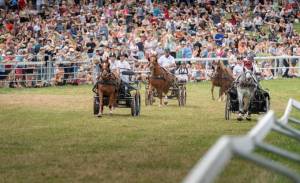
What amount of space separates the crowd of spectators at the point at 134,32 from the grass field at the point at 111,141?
24.5ft

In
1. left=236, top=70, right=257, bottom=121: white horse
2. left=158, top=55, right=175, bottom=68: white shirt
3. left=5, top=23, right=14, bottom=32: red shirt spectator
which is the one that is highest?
left=5, top=23, right=14, bottom=32: red shirt spectator

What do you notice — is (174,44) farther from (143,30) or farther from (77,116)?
(77,116)

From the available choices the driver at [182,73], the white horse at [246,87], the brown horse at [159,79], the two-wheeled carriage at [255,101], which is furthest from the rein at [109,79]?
Result: the driver at [182,73]

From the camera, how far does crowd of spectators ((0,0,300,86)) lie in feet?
123

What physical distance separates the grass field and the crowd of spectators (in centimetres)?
748

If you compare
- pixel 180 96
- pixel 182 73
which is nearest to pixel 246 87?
pixel 180 96

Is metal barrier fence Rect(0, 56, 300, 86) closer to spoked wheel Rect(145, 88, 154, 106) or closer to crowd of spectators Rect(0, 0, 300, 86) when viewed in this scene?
crowd of spectators Rect(0, 0, 300, 86)

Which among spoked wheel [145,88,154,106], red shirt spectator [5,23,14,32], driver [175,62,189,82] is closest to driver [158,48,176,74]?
driver [175,62,189,82]

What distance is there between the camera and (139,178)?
38.8ft

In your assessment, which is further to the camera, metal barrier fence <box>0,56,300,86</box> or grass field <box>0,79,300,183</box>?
metal barrier fence <box>0,56,300,86</box>

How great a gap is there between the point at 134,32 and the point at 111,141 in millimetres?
24223

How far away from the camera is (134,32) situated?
134 ft

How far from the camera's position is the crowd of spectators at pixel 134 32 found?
37.6m

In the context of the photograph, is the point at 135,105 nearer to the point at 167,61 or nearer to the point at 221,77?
the point at 221,77
